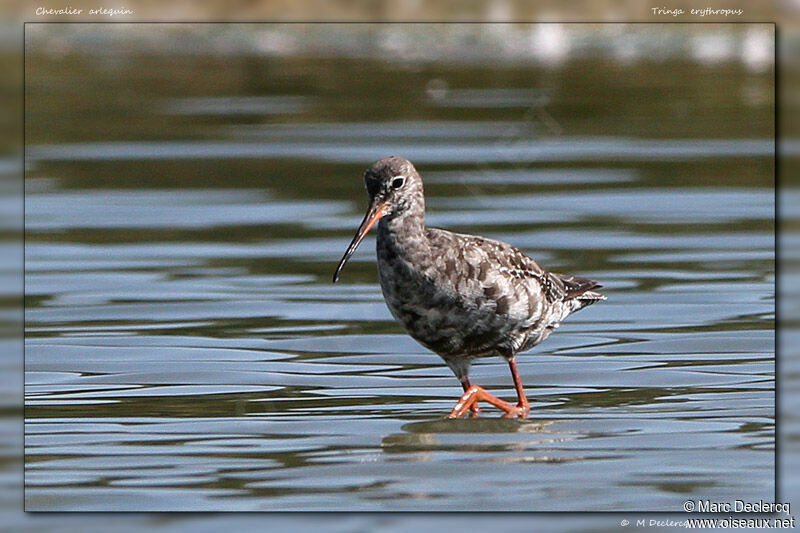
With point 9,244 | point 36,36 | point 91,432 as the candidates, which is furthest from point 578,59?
point 91,432

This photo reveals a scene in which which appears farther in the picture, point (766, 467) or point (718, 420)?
point (718, 420)

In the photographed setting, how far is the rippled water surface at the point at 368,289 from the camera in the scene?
7.99 metres

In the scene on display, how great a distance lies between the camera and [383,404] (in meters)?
9.37

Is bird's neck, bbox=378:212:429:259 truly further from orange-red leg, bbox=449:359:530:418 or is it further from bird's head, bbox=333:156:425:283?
orange-red leg, bbox=449:359:530:418

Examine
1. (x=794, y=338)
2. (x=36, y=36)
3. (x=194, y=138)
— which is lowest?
(x=794, y=338)

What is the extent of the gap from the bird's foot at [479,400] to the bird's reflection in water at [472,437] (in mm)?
72

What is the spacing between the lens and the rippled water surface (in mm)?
7992

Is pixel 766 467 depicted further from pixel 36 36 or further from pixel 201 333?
pixel 36 36

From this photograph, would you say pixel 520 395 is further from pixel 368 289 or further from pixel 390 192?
pixel 368 289

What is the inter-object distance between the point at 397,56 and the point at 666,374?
15.7 m

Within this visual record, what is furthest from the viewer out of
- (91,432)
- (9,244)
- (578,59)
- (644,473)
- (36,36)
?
(36,36)

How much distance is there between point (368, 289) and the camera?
42.3 ft

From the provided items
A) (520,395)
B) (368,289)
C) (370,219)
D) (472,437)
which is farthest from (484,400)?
(368,289)

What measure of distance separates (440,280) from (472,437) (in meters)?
0.97
